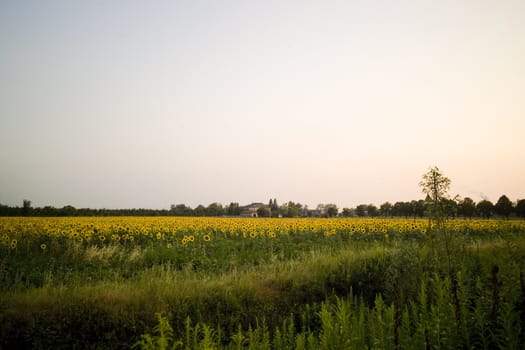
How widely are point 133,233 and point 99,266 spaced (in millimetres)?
6958

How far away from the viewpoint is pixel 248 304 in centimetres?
842

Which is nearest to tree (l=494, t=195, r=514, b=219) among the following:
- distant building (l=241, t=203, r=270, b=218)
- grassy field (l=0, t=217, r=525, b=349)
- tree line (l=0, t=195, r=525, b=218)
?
tree line (l=0, t=195, r=525, b=218)

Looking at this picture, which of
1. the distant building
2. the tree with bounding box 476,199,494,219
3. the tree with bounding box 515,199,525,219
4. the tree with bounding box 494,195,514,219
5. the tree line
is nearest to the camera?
the tree line

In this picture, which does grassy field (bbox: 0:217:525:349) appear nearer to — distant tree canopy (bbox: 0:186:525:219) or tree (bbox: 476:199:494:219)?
distant tree canopy (bbox: 0:186:525:219)

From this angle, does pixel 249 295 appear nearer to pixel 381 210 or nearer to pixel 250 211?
pixel 381 210

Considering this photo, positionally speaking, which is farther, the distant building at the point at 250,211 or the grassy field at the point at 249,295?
the distant building at the point at 250,211

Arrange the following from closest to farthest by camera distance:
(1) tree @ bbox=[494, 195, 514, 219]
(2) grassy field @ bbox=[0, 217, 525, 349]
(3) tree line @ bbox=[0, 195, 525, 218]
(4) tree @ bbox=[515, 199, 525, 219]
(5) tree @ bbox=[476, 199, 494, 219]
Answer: (2) grassy field @ bbox=[0, 217, 525, 349]
(3) tree line @ bbox=[0, 195, 525, 218]
(4) tree @ bbox=[515, 199, 525, 219]
(5) tree @ bbox=[476, 199, 494, 219]
(1) tree @ bbox=[494, 195, 514, 219]

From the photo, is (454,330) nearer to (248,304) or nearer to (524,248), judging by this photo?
(524,248)

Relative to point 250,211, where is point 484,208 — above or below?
above

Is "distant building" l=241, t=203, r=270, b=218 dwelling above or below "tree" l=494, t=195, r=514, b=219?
below

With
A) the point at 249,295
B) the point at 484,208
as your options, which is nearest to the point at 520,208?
the point at 484,208

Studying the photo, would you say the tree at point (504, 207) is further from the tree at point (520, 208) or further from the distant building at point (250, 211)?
the distant building at point (250, 211)

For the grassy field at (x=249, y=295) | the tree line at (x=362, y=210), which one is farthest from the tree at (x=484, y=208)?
the grassy field at (x=249, y=295)

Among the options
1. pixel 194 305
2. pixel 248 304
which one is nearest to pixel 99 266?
pixel 194 305
